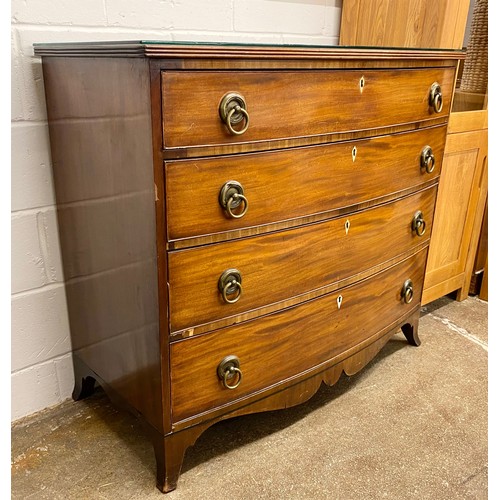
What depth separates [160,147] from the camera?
111 cm

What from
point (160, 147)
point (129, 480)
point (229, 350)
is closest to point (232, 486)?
point (129, 480)

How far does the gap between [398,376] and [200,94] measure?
136cm

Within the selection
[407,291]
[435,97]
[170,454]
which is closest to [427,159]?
[435,97]

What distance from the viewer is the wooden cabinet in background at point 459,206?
7.15 feet

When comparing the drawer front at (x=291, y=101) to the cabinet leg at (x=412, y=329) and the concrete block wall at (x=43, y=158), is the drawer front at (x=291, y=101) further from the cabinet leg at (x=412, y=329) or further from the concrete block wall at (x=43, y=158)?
the cabinet leg at (x=412, y=329)

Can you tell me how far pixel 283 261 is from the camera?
1.41 metres

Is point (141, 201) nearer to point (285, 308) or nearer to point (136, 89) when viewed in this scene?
point (136, 89)

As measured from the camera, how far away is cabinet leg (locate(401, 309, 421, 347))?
82.5 inches

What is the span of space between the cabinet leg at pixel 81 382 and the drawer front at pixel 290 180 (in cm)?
76

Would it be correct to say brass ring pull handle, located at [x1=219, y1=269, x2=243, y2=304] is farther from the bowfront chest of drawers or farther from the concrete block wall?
the concrete block wall

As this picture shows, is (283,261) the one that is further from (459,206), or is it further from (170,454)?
(459,206)

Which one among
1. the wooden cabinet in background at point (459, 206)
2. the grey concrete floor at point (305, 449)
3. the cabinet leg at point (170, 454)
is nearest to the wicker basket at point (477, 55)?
the wooden cabinet in background at point (459, 206)

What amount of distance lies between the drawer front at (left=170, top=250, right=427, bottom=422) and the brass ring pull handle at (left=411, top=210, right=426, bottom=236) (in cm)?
11

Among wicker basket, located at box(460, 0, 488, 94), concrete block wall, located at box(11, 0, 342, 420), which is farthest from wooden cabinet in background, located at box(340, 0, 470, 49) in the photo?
concrete block wall, located at box(11, 0, 342, 420)
